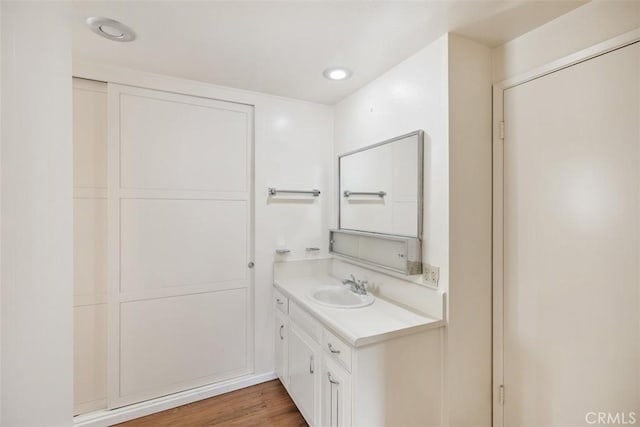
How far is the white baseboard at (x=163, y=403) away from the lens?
1.92 m

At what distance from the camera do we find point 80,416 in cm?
192

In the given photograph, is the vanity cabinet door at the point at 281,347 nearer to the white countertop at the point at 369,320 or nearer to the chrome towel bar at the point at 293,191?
the white countertop at the point at 369,320

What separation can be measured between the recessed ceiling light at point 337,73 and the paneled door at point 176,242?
718 millimetres

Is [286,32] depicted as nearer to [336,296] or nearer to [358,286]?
[358,286]

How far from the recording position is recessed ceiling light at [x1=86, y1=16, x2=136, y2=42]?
4.83ft

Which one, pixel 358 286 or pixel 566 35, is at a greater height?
pixel 566 35

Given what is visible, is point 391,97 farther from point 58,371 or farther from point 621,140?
point 58,371

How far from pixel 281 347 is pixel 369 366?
103 centimetres

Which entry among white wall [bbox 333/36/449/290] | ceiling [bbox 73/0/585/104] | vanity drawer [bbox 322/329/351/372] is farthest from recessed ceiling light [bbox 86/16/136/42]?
vanity drawer [bbox 322/329/351/372]

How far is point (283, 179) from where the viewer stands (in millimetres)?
2510

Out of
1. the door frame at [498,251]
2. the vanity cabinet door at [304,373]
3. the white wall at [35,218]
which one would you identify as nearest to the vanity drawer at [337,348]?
the vanity cabinet door at [304,373]

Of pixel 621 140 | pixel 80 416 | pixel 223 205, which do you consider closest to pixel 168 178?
pixel 223 205

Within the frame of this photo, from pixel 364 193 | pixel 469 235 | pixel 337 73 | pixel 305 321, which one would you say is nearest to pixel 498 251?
pixel 469 235

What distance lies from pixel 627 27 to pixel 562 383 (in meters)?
1.58
